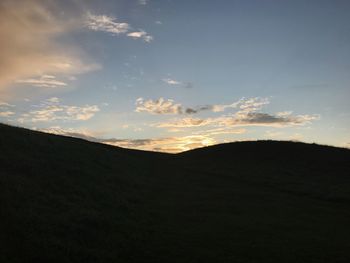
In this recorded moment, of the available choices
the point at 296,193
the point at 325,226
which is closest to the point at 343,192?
the point at 296,193

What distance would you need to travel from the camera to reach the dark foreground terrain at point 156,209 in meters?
22.7

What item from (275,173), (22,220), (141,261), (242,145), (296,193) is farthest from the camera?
(242,145)

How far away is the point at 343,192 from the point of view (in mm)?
50500

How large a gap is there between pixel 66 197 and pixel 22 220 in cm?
846

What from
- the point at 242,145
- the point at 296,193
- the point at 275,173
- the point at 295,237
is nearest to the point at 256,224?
the point at 295,237

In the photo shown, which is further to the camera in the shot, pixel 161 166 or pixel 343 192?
pixel 161 166

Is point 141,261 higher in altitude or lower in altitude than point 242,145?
lower

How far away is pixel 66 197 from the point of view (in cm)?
3266

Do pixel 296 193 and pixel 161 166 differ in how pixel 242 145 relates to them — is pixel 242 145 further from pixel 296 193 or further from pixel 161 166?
pixel 296 193

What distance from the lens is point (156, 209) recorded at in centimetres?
3484

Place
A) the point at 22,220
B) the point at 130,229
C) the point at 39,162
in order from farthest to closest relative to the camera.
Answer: the point at 39,162 → the point at 130,229 → the point at 22,220

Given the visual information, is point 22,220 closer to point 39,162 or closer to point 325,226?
point 39,162

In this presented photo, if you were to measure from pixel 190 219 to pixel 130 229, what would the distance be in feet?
21.3

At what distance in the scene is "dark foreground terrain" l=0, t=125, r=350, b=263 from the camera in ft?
74.4
